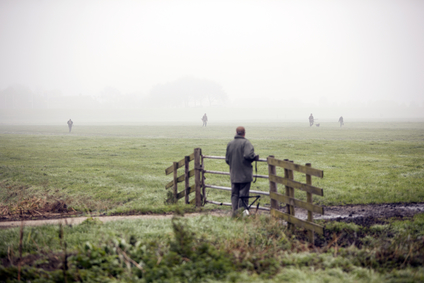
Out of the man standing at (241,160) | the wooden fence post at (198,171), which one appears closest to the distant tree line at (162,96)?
the wooden fence post at (198,171)

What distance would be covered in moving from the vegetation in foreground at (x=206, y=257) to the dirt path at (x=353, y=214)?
1500mm

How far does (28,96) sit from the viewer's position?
599 feet

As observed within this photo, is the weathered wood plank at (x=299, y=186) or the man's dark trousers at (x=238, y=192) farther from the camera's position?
the man's dark trousers at (x=238, y=192)

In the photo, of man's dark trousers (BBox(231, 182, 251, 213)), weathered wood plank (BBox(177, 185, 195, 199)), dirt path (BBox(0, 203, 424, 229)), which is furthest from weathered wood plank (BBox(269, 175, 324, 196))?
weathered wood plank (BBox(177, 185, 195, 199))

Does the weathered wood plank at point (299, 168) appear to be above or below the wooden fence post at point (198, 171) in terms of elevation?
above

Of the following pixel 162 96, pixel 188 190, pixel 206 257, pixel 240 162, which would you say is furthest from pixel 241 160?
pixel 162 96

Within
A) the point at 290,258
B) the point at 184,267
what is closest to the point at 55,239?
the point at 184,267

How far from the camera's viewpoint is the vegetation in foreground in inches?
199

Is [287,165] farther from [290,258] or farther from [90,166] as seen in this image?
[90,166]

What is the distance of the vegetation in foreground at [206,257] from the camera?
505 cm

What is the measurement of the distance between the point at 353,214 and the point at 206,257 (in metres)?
5.95

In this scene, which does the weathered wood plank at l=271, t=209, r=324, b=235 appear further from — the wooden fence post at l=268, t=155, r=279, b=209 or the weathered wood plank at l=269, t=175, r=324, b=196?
the weathered wood plank at l=269, t=175, r=324, b=196

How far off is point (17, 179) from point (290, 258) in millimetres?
15728

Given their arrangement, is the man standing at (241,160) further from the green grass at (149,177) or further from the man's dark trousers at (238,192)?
the green grass at (149,177)
